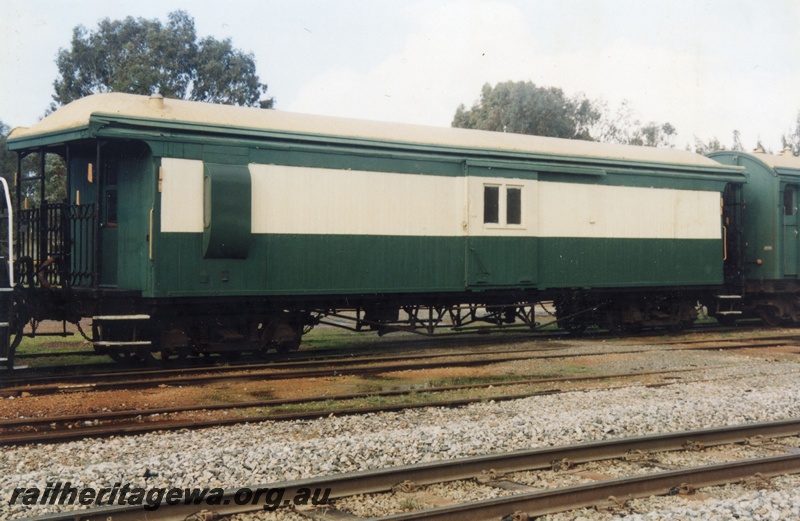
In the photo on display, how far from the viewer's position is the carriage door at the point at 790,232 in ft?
60.5

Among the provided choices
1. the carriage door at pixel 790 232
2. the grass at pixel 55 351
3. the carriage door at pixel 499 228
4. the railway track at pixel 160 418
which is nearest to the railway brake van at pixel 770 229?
the carriage door at pixel 790 232

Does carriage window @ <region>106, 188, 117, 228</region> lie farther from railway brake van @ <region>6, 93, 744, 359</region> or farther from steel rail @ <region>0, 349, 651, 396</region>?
steel rail @ <region>0, 349, 651, 396</region>

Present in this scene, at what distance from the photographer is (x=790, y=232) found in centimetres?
1855

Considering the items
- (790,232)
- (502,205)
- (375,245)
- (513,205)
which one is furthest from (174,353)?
(790,232)

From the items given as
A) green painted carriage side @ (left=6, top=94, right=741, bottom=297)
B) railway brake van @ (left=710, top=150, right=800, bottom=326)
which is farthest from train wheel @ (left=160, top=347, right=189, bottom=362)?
railway brake van @ (left=710, top=150, right=800, bottom=326)

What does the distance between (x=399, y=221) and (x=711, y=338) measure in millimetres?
7712

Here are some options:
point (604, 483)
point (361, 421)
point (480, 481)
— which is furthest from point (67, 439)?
point (604, 483)

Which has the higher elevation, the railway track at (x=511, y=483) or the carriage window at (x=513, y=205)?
the carriage window at (x=513, y=205)

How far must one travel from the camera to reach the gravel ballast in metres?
5.88

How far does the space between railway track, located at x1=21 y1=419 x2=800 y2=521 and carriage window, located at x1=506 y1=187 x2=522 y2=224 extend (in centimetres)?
783

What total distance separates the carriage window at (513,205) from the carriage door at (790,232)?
7699 mm

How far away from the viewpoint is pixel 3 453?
6895 millimetres

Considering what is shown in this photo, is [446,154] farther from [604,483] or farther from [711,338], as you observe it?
[604,483]

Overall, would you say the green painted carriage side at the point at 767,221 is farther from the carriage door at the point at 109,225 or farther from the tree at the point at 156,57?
the tree at the point at 156,57
